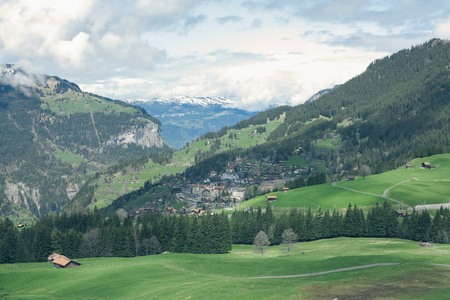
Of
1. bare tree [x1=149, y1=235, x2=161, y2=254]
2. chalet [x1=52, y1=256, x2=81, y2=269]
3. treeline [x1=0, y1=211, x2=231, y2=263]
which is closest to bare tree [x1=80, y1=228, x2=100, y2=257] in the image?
treeline [x1=0, y1=211, x2=231, y2=263]

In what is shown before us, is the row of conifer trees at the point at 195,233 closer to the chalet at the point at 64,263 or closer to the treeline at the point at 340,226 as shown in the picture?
the treeline at the point at 340,226

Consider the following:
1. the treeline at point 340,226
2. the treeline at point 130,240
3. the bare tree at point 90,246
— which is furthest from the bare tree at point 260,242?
the bare tree at point 90,246

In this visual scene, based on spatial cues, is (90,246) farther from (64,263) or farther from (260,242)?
(260,242)

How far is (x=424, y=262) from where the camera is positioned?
86938 mm

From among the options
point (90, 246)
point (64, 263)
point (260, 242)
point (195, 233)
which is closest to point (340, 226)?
point (260, 242)

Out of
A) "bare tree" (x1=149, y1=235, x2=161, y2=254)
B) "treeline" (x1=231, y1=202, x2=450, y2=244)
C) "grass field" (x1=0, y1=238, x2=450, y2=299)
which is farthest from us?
"treeline" (x1=231, y1=202, x2=450, y2=244)

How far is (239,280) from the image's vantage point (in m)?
86.2

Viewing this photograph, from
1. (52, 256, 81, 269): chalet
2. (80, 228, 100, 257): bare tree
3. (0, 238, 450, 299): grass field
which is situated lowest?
(0, 238, 450, 299): grass field

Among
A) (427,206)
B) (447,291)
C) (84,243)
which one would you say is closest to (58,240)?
(84,243)

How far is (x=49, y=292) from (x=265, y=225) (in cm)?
9605

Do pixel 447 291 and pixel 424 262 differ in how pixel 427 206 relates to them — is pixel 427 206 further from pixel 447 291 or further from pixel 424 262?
pixel 447 291

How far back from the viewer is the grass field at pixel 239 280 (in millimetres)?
68938

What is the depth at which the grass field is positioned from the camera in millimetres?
68938

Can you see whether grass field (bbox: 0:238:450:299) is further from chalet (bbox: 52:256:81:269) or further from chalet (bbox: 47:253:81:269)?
chalet (bbox: 47:253:81:269)
